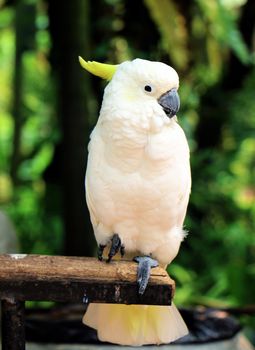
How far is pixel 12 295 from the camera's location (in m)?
1.45

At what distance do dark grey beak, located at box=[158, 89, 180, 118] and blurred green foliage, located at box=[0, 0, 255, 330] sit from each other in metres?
1.36

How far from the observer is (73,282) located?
1.45 metres

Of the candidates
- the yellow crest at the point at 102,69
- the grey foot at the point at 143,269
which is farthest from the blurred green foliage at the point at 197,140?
the grey foot at the point at 143,269

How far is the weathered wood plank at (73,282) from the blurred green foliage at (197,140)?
147 cm

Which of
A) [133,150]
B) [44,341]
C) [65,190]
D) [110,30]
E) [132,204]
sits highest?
[110,30]

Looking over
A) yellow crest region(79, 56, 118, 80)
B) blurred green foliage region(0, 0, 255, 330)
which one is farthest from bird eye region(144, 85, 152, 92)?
blurred green foliage region(0, 0, 255, 330)

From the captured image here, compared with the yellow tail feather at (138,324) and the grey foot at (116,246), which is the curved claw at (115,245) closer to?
the grey foot at (116,246)

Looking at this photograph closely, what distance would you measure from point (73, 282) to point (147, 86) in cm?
46

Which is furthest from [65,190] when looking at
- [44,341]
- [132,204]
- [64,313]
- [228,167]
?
[132,204]

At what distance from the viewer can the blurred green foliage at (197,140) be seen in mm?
3082

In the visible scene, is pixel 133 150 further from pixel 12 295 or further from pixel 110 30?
pixel 110 30

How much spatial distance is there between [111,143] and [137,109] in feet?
0.32

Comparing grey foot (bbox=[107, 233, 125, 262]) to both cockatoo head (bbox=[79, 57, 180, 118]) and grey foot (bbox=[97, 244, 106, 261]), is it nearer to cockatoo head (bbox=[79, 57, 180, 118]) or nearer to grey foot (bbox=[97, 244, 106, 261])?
grey foot (bbox=[97, 244, 106, 261])

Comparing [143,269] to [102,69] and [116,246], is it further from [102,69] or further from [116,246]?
[102,69]
